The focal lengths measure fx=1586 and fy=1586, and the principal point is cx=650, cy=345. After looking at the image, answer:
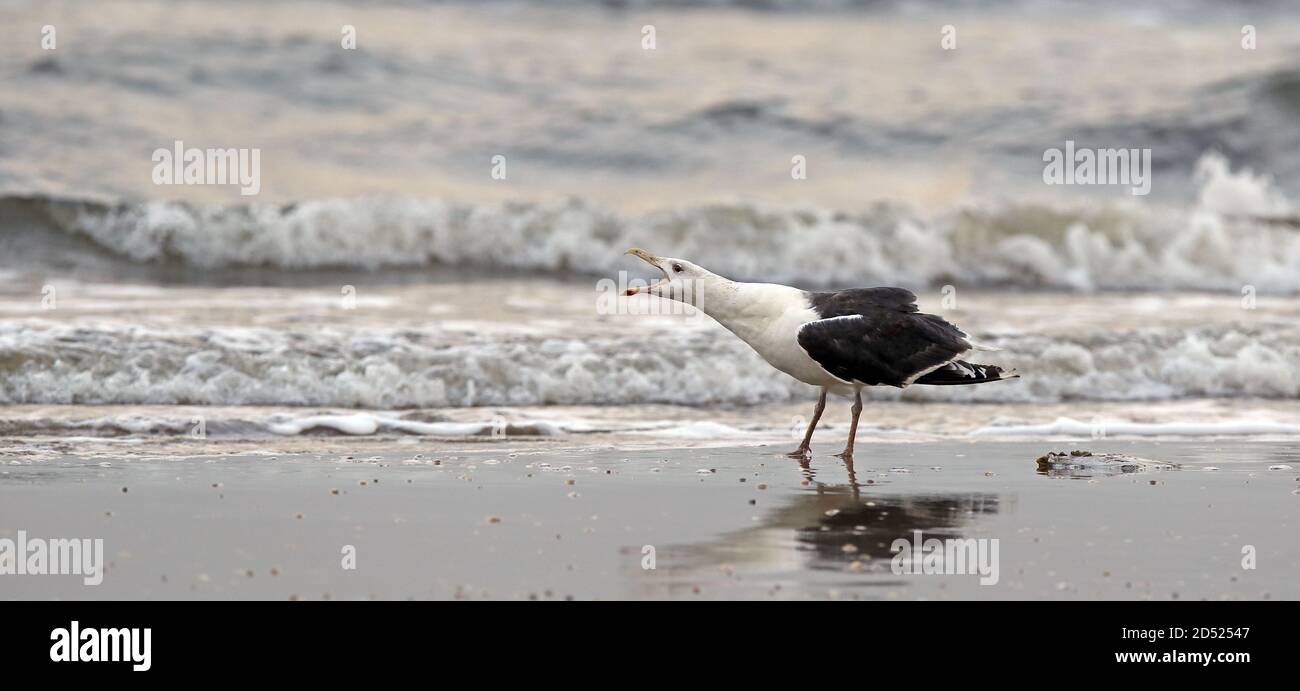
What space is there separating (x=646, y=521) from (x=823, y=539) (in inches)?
28.7

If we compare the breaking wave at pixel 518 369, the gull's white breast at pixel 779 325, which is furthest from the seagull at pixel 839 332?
the breaking wave at pixel 518 369

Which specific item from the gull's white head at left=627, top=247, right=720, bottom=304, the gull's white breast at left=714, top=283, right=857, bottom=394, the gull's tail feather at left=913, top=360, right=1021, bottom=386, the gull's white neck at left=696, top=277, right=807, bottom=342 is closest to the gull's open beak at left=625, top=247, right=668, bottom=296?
the gull's white head at left=627, top=247, right=720, bottom=304

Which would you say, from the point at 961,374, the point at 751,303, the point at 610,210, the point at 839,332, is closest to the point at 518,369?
the point at 751,303

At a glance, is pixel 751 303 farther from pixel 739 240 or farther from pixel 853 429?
pixel 739 240

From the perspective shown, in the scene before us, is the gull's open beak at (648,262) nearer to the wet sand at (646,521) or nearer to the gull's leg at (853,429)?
the wet sand at (646,521)

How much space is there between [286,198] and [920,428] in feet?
28.6

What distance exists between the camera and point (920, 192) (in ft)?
56.9

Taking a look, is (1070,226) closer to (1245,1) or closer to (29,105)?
(1245,1)

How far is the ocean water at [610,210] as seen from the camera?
31.0 ft

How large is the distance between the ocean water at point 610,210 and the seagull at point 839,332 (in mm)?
1188

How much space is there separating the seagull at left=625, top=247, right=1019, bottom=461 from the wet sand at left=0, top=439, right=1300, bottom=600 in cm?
45

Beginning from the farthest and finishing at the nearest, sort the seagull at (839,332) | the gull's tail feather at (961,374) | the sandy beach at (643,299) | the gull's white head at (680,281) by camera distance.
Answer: the gull's white head at (680,281)
the gull's tail feather at (961,374)
the seagull at (839,332)
the sandy beach at (643,299)

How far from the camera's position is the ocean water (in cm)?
945

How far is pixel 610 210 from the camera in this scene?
16.1m
